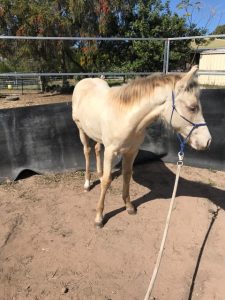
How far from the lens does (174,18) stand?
15234mm

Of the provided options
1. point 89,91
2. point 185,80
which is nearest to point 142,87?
point 185,80

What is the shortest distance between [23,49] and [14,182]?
1036 cm

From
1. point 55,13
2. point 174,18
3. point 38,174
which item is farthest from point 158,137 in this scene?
point 174,18

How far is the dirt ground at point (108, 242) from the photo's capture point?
247 cm

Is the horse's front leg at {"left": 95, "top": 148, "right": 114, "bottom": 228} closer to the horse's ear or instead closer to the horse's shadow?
the horse's shadow

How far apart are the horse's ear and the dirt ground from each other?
1.49m

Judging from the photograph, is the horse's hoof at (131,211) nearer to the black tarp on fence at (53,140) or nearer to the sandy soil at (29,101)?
the black tarp on fence at (53,140)

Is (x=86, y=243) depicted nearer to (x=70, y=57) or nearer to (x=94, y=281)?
(x=94, y=281)

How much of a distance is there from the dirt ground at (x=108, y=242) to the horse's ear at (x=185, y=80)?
149cm

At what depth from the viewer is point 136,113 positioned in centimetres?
281

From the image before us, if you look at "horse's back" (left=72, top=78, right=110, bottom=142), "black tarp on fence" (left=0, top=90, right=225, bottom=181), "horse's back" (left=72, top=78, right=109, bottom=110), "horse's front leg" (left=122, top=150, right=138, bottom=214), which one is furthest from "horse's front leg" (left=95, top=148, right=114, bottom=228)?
"black tarp on fence" (left=0, top=90, right=225, bottom=181)

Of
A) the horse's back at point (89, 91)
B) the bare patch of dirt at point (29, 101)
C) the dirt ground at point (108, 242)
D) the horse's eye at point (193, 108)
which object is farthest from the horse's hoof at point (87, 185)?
the bare patch of dirt at point (29, 101)

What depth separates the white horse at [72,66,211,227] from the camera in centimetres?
256

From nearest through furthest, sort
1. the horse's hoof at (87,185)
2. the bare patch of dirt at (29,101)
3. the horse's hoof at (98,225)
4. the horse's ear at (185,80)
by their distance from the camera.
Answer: the horse's ear at (185,80) < the horse's hoof at (98,225) < the horse's hoof at (87,185) < the bare patch of dirt at (29,101)
